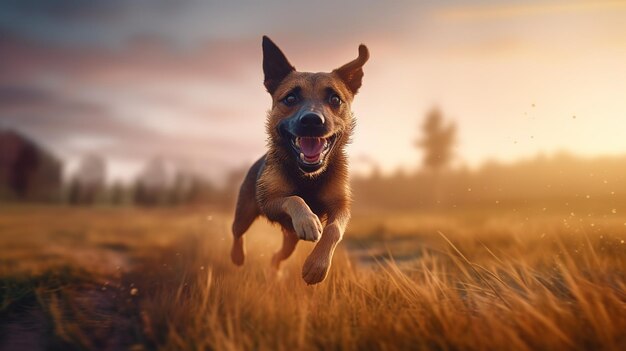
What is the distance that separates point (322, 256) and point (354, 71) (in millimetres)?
2495

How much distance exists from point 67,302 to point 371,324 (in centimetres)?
442

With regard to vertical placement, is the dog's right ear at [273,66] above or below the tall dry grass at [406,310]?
above

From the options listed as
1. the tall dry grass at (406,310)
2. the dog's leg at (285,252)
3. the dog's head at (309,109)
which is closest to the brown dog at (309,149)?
the dog's head at (309,109)

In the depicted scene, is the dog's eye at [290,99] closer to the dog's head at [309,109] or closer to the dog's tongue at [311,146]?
the dog's head at [309,109]

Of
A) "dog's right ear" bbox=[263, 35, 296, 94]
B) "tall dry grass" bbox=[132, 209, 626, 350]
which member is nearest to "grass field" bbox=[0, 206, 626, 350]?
"tall dry grass" bbox=[132, 209, 626, 350]

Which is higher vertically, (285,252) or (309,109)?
(309,109)

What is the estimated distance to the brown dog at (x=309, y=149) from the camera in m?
4.85

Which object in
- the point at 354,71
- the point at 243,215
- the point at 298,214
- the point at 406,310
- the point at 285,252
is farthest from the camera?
the point at 285,252

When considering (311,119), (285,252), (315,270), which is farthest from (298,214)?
(285,252)

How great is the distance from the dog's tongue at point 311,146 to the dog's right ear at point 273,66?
123cm

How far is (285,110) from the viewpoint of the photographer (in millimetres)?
5605

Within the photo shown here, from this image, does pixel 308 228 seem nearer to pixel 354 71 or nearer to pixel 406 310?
pixel 406 310

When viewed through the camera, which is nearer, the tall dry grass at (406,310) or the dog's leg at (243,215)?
the tall dry grass at (406,310)

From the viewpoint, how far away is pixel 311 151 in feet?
16.6
